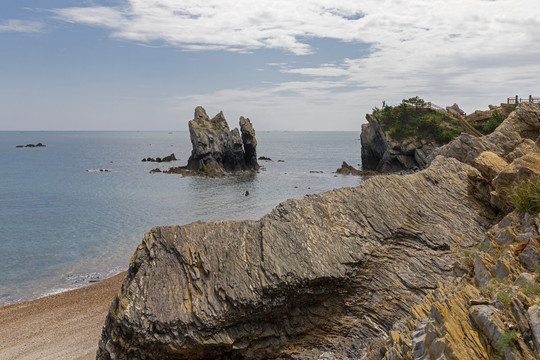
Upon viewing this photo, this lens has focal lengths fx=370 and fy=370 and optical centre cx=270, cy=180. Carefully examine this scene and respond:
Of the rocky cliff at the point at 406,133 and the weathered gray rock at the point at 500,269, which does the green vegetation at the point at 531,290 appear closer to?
the weathered gray rock at the point at 500,269

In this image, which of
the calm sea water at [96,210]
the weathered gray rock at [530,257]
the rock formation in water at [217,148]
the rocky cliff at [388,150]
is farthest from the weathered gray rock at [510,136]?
the rock formation in water at [217,148]

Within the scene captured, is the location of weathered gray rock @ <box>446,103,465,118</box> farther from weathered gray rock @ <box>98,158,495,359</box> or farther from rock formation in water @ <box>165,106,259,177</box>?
weathered gray rock @ <box>98,158,495,359</box>

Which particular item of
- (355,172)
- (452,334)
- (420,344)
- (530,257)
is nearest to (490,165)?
(530,257)

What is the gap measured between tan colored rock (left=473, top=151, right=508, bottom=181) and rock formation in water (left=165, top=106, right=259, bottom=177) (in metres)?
66.7

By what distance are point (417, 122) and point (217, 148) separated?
44.8 m

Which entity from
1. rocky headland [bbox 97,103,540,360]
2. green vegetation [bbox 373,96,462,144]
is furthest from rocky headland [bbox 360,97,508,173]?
rocky headland [bbox 97,103,540,360]

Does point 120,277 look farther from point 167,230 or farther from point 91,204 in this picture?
point 91,204

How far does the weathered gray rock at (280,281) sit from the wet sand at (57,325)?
6457 mm

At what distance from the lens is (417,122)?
79750 millimetres

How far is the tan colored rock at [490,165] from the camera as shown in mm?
18066

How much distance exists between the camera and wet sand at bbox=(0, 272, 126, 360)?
62.2 ft

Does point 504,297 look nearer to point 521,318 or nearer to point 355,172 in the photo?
point 521,318

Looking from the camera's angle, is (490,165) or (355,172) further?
(355,172)

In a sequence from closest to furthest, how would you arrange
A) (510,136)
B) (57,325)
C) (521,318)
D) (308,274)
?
(521,318), (308,274), (57,325), (510,136)
